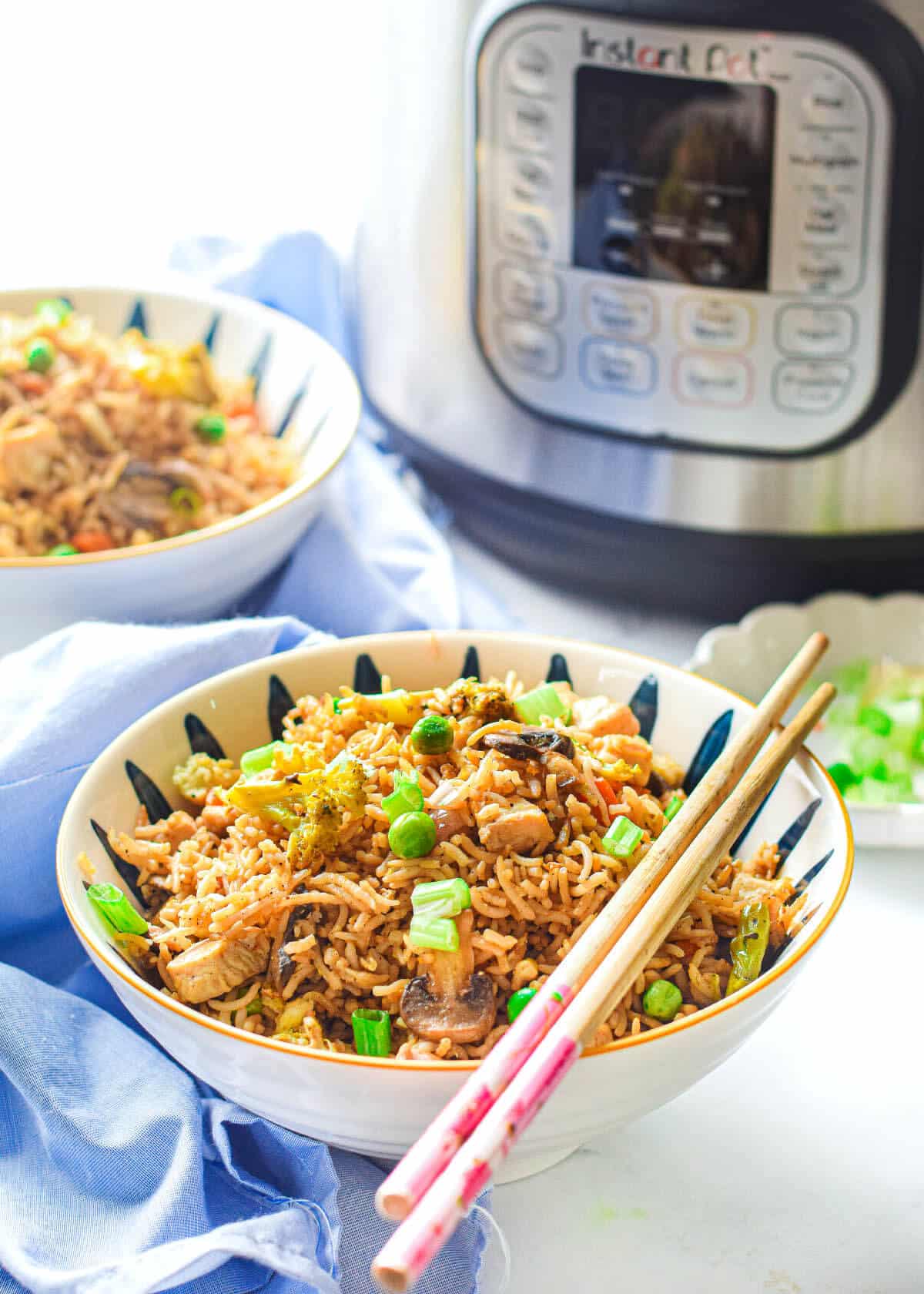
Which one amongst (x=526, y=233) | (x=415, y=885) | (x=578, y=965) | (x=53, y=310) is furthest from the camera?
(x=53, y=310)

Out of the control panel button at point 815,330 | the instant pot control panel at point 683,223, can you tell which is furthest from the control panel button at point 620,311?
the control panel button at point 815,330

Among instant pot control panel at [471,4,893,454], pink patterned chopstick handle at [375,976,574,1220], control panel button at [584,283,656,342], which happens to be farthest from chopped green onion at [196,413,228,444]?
pink patterned chopstick handle at [375,976,574,1220]

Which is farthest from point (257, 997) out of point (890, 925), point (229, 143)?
point (229, 143)

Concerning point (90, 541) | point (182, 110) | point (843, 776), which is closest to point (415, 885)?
point (843, 776)

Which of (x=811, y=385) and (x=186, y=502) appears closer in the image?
(x=811, y=385)

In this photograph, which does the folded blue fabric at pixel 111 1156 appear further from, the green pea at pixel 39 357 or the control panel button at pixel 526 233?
the control panel button at pixel 526 233

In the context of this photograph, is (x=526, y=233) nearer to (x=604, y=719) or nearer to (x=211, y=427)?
(x=211, y=427)

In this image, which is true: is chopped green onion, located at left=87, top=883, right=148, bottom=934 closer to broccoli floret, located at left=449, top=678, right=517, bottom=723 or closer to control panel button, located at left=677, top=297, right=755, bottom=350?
broccoli floret, located at left=449, top=678, right=517, bottom=723

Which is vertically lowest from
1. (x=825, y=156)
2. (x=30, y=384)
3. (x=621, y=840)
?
(x=621, y=840)
